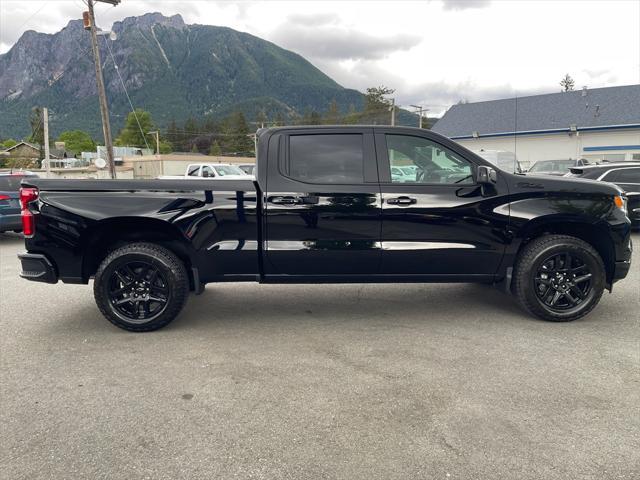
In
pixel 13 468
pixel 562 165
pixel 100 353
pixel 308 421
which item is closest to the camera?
pixel 13 468

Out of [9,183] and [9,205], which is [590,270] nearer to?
[9,205]

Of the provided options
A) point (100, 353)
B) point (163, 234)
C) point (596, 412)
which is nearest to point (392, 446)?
point (596, 412)

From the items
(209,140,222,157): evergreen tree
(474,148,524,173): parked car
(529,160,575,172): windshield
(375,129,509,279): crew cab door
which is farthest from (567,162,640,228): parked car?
(209,140,222,157): evergreen tree

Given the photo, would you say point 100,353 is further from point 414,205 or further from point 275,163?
point 414,205

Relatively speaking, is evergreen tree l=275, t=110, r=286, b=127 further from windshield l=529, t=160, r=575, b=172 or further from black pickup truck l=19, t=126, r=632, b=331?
black pickup truck l=19, t=126, r=632, b=331

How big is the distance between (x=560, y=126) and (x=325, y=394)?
123 ft

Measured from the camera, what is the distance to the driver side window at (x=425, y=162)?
4.46 metres

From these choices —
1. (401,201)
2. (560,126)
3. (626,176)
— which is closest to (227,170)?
(626,176)

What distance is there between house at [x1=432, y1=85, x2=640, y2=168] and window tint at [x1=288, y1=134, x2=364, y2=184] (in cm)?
2990

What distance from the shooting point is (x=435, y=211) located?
4387 millimetres

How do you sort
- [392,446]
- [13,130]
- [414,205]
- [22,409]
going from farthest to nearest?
[13,130]
[414,205]
[22,409]
[392,446]

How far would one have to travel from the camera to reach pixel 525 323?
181 inches

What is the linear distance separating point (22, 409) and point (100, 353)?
0.95 m

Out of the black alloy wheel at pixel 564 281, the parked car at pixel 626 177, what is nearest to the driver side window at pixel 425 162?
the black alloy wheel at pixel 564 281
